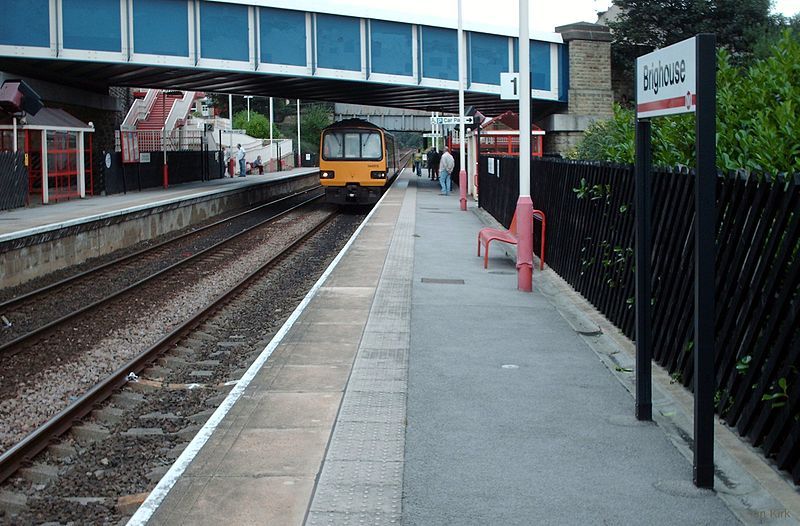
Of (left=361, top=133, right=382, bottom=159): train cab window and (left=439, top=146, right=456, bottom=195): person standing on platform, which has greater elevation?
(left=361, top=133, right=382, bottom=159): train cab window

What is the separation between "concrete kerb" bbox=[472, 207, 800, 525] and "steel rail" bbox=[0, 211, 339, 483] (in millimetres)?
4272

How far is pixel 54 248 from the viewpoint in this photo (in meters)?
19.6

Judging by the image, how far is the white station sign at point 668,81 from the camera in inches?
216

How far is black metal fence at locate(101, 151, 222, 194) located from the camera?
36281 mm

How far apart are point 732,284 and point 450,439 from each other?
2.10 metres

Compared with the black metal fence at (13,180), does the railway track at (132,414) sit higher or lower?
lower

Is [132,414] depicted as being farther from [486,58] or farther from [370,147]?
[486,58]

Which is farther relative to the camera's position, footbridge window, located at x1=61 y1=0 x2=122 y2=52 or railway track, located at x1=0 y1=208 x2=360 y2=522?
footbridge window, located at x1=61 y1=0 x2=122 y2=52

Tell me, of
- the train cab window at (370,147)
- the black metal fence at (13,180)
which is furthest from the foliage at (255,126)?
the black metal fence at (13,180)

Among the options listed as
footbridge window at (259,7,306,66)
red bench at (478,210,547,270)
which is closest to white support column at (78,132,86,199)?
footbridge window at (259,7,306,66)

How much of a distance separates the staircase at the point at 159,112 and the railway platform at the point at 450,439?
4323cm

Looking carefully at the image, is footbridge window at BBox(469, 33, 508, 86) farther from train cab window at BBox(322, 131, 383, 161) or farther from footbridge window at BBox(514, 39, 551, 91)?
train cab window at BBox(322, 131, 383, 161)

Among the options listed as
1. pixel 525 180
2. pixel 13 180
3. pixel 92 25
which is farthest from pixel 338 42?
pixel 525 180

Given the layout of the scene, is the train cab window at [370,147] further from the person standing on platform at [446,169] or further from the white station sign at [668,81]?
the white station sign at [668,81]
